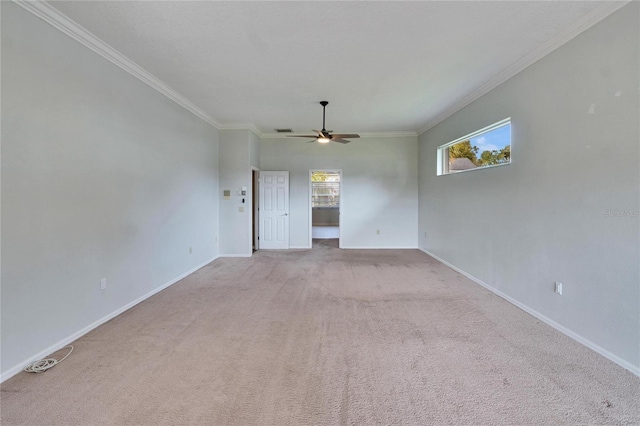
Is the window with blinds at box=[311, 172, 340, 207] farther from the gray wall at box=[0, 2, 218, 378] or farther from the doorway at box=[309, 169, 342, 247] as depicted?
the gray wall at box=[0, 2, 218, 378]

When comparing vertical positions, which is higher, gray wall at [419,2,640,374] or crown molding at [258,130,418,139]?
crown molding at [258,130,418,139]

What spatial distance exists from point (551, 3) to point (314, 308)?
350cm

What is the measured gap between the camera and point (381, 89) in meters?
3.87

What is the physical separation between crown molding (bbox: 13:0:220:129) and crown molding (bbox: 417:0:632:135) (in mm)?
4360

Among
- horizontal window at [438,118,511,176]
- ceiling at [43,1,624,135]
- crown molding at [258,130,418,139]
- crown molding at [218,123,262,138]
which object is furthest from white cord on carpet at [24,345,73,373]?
crown molding at [258,130,418,139]

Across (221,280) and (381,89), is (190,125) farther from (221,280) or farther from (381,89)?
(381,89)

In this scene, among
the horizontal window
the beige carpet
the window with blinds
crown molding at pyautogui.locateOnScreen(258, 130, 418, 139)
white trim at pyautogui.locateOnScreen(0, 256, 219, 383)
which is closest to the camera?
the beige carpet

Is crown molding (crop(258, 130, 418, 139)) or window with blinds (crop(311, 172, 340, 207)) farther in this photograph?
window with blinds (crop(311, 172, 340, 207))

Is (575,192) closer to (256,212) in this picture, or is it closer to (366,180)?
(366,180)

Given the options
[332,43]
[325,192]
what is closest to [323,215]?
[325,192]

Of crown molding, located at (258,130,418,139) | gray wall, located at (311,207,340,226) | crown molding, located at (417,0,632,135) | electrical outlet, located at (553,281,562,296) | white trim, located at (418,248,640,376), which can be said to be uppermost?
crown molding, located at (258,130,418,139)

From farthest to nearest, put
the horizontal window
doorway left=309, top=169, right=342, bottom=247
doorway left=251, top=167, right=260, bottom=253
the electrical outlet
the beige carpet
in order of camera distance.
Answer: doorway left=309, top=169, right=342, bottom=247, doorway left=251, top=167, right=260, bottom=253, the horizontal window, the electrical outlet, the beige carpet

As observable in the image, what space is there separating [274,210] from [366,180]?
7.95 ft

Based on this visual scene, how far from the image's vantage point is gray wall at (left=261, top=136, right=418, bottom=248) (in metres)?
6.70
